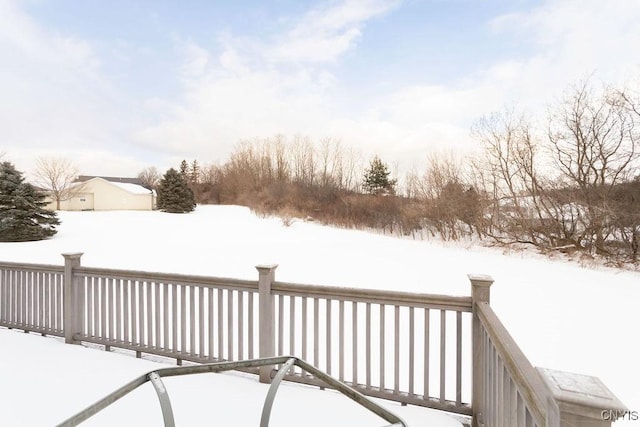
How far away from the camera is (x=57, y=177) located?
32.4m

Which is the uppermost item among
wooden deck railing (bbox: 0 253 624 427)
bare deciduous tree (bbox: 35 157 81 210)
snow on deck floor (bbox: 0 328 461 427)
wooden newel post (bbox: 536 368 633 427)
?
bare deciduous tree (bbox: 35 157 81 210)

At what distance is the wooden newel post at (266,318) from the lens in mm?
2693

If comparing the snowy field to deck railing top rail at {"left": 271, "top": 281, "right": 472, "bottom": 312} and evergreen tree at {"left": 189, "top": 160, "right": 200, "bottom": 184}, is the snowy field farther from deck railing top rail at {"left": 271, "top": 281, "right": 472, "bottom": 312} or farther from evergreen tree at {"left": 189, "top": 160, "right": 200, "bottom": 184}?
evergreen tree at {"left": 189, "top": 160, "right": 200, "bottom": 184}

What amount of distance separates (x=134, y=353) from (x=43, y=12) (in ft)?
25.8

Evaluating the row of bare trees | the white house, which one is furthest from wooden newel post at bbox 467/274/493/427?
the white house

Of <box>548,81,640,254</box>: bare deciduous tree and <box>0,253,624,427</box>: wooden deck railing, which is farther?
<box>548,81,640,254</box>: bare deciduous tree

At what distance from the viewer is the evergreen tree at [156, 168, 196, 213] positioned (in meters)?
27.3

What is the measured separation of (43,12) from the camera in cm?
670

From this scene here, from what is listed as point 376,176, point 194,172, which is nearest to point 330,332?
point 376,176

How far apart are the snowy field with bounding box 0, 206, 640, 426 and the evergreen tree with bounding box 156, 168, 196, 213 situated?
1128 centimetres

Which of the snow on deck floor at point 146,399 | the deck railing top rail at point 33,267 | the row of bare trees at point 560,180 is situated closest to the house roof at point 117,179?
the deck railing top rail at point 33,267

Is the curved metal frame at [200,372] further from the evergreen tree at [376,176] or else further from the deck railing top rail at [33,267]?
the evergreen tree at [376,176]

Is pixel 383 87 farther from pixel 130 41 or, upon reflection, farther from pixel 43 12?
pixel 43 12

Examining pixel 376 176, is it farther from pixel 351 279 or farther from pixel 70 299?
pixel 70 299
